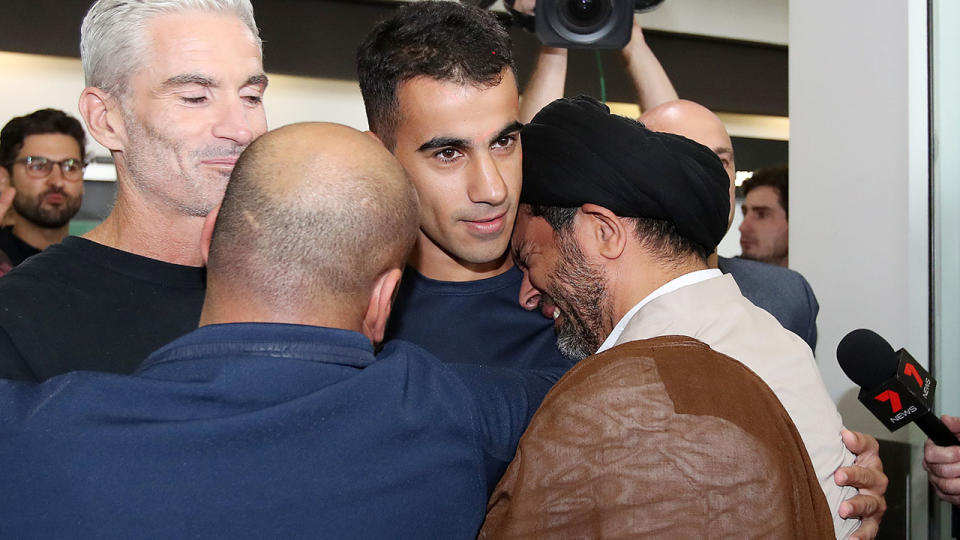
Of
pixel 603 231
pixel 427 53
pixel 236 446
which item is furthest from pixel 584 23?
pixel 236 446

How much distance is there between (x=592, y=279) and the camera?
4.55ft

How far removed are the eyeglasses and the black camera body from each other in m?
2.09

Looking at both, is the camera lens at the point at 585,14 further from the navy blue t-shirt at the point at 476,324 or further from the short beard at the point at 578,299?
the short beard at the point at 578,299

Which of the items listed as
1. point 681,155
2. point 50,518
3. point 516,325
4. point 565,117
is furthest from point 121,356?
point 681,155

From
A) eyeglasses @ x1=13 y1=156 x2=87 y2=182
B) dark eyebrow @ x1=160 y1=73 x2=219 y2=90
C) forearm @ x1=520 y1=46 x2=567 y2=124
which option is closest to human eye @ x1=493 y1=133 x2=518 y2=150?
dark eyebrow @ x1=160 y1=73 x2=219 y2=90

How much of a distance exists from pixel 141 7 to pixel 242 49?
0.16 metres

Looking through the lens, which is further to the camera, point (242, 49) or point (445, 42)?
point (445, 42)

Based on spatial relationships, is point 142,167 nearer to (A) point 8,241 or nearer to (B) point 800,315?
(B) point 800,315

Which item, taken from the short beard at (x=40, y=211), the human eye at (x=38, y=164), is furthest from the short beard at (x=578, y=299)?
the human eye at (x=38, y=164)

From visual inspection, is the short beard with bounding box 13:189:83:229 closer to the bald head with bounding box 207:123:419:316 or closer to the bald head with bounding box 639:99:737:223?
the bald head with bounding box 639:99:737:223

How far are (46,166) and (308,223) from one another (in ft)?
9.93

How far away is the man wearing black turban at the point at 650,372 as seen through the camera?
1021 millimetres

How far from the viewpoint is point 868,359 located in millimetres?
1548

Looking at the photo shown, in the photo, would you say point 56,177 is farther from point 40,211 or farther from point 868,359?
point 868,359
